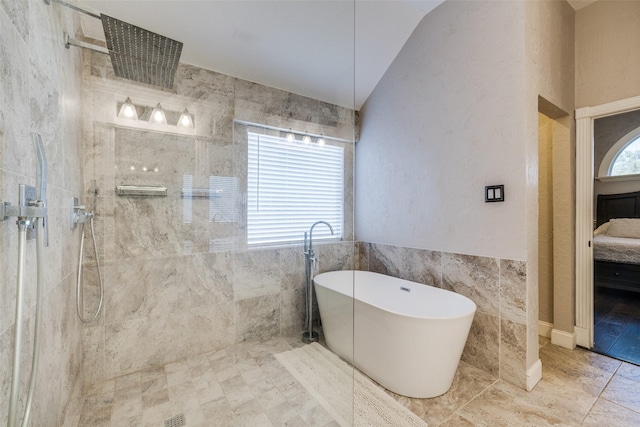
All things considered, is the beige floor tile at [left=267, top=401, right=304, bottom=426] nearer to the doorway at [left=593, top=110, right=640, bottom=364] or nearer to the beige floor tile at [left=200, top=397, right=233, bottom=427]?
the beige floor tile at [left=200, top=397, right=233, bottom=427]

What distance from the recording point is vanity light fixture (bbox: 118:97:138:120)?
191 centimetres

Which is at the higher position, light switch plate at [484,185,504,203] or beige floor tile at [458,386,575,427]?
light switch plate at [484,185,504,203]

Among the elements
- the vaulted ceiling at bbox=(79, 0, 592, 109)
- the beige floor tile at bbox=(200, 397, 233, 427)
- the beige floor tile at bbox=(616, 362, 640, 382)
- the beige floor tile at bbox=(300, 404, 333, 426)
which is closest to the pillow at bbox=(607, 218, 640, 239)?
the beige floor tile at bbox=(616, 362, 640, 382)

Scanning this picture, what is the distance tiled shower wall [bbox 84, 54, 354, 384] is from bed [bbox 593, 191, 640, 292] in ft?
8.51

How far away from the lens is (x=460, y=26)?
218cm

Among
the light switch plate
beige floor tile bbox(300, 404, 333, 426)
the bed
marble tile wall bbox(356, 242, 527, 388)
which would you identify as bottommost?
beige floor tile bbox(300, 404, 333, 426)

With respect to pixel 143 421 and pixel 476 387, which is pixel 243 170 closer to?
pixel 143 421

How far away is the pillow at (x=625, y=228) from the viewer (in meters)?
2.71

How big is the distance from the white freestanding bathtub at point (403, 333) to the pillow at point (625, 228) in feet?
7.11

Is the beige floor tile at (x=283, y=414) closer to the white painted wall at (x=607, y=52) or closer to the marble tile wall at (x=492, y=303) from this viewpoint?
the marble tile wall at (x=492, y=303)

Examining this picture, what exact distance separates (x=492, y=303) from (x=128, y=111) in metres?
3.02

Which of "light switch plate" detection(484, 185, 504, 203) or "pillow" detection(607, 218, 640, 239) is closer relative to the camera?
"light switch plate" detection(484, 185, 504, 203)

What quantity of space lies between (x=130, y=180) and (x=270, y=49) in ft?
5.04

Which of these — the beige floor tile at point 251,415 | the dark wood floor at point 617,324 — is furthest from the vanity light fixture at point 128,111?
the dark wood floor at point 617,324
